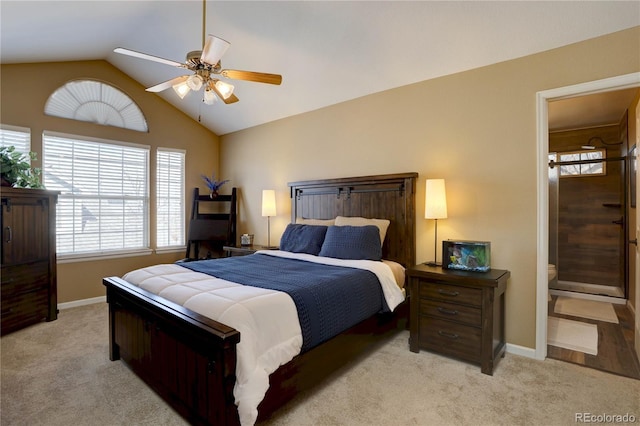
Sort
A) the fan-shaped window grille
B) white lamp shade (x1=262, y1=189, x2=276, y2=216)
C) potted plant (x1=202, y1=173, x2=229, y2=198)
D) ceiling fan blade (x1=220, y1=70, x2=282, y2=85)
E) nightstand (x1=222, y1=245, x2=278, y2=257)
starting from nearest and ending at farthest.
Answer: ceiling fan blade (x1=220, y1=70, x2=282, y2=85) → the fan-shaped window grille → nightstand (x1=222, y1=245, x2=278, y2=257) → white lamp shade (x1=262, y1=189, x2=276, y2=216) → potted plant (x1=202, y1=173, x2=229, y2=198)

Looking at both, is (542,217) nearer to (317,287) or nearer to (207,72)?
(317,287)

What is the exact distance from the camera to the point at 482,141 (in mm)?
2947

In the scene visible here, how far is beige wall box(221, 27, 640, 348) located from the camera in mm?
2598

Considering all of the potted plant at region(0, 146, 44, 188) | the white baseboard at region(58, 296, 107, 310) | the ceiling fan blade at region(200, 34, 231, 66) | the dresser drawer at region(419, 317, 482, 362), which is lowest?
the white baseboard at region(58, 296, 107, 310)

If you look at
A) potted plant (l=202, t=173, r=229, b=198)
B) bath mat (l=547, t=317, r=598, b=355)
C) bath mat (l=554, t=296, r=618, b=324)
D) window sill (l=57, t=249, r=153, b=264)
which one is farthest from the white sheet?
bath mat (l=554, t=296, r=618, b=324)

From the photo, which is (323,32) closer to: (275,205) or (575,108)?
(275,205)

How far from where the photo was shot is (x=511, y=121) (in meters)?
2.80

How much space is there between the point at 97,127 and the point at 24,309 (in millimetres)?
2349

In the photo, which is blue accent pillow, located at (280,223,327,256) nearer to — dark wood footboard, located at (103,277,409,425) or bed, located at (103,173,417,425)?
bed, located at (103,173,417,425)

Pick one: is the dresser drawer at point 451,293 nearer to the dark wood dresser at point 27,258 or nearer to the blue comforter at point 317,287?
the blue comforter at point 317,287

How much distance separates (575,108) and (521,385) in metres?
3.43

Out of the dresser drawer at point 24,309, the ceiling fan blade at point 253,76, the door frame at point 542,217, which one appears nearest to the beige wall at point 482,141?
the door frame at point 542,217

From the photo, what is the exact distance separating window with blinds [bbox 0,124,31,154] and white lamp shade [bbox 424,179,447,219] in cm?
437

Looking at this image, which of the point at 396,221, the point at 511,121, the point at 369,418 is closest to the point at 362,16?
the point at 511,121
